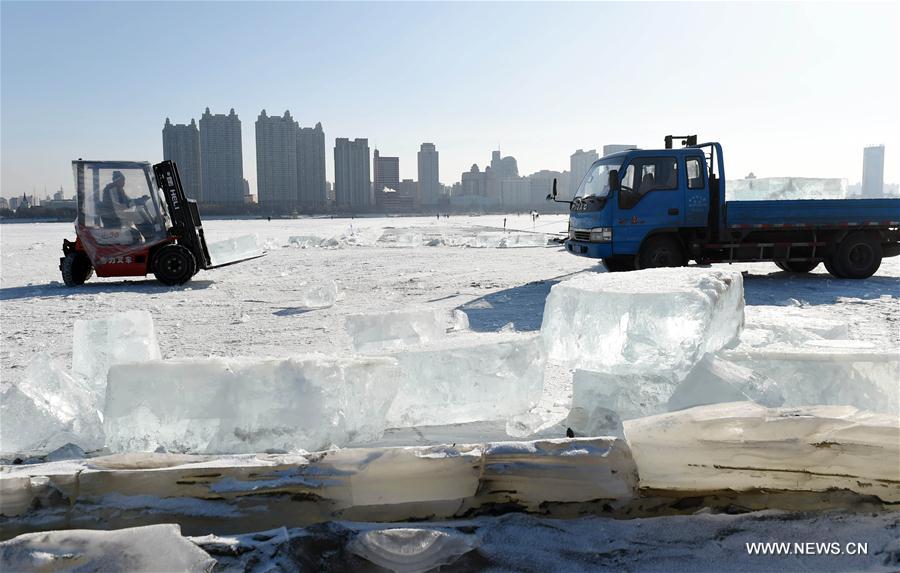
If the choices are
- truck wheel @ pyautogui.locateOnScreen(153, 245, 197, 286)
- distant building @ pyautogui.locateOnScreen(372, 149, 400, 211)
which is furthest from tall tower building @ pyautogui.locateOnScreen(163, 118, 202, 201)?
truck wheel @ pyautogui.locateOnScreen(153, 245, 197, 286)

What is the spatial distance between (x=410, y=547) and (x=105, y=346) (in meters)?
2.76

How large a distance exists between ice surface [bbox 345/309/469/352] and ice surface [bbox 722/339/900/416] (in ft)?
8.19

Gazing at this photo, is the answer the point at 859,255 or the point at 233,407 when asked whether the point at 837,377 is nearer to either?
the point at 233,407

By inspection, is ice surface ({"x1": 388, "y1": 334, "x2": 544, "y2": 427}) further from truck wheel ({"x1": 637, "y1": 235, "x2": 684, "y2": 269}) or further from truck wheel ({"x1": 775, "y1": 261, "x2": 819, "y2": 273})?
truck wheel ({"x1": 775, "y1": 261, "x2": 819, "y2": 273})

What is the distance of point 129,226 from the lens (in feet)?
34.8

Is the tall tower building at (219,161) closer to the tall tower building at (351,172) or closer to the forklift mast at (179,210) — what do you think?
the tall tower building at (351,172)

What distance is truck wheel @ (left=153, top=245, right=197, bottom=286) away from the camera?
10555 mm

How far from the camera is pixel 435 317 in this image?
489 cm

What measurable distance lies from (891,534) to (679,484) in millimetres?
665

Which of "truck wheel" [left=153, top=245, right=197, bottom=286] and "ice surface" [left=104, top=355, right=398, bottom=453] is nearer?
"ice surface" [left=104, top=355, right=398, bottom=453]

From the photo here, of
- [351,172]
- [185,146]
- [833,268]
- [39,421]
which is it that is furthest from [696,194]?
[351,172]

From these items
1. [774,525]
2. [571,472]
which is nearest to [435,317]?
[571,472]

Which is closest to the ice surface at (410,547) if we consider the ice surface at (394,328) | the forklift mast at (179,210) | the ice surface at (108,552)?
the ice surface at (108,552)

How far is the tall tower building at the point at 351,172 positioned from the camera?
121312 millimetres
